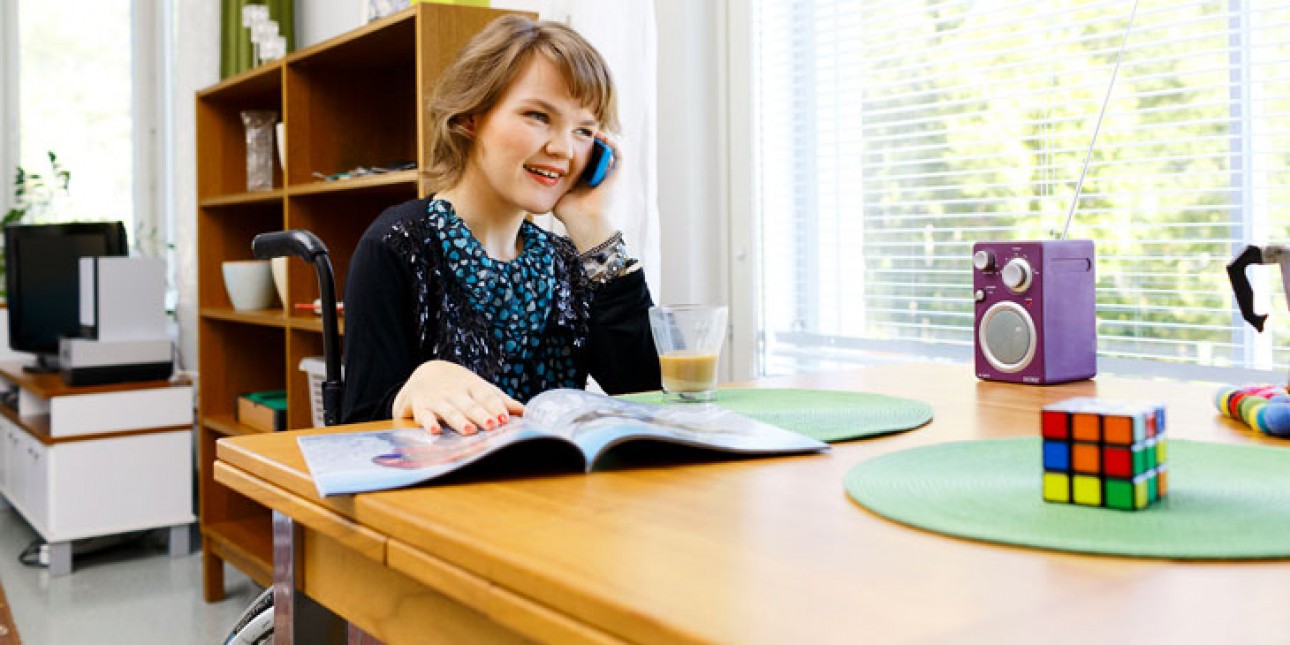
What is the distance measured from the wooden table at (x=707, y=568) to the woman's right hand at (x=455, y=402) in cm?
12

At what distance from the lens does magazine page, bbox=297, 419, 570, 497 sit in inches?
32.0

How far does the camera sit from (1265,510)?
687mm

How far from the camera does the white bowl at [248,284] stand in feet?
10.7

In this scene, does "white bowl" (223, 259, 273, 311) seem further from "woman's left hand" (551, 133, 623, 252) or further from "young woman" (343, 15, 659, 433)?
"woman's left hand" (551, 133, 623, 252)

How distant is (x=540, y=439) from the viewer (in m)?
0.85

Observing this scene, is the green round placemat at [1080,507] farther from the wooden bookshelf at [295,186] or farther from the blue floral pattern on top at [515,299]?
the wooden bookshelf at [295,186]

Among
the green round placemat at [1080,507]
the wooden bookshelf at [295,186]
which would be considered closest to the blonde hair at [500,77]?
the wooden bookshelf at [295,186]

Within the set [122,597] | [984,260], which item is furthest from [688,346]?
[122,597]

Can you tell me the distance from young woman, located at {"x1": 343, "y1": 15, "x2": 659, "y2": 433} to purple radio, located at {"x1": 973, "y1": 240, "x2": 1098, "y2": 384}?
52 centimetres

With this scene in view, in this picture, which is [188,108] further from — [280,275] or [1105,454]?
[1105,454]

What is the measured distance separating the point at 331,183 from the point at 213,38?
2.12m

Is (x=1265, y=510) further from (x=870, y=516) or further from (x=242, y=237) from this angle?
(x=242, y=237)

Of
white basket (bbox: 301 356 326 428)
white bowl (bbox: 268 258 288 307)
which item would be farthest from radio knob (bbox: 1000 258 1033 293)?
white bowl (bbox: 268 258 288 307)

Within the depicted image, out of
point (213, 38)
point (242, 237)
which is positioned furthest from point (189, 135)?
point (242, 237)
